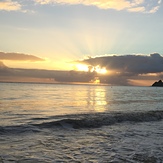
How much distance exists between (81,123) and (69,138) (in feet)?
19.7

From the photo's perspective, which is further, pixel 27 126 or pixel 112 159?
pixel 27 126

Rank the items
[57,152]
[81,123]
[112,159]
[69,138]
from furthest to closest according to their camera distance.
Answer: [81,123]
[69,138]
[57,152]
[112,159]

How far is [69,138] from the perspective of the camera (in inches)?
576

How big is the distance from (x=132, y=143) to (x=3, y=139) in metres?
7.40

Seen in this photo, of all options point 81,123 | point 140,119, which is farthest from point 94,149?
point 140,119

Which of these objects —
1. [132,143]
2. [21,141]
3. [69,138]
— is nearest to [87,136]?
[69,138]

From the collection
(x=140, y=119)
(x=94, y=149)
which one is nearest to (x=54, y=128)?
(x=94, y=149)

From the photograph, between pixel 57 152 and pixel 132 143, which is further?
pixel 132 143

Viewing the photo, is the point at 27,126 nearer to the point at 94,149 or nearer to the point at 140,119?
the point at 94,149

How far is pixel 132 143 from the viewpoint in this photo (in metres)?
13.5

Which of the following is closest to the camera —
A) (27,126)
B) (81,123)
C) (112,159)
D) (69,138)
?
(112,159)

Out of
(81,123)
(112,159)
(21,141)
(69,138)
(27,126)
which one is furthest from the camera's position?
(81,123)

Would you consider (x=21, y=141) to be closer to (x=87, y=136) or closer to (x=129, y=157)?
(x=87, y=136)

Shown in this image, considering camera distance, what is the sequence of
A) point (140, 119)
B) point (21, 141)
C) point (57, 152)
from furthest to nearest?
point (140, 119)
point (21, 141)
point (57, 152)
